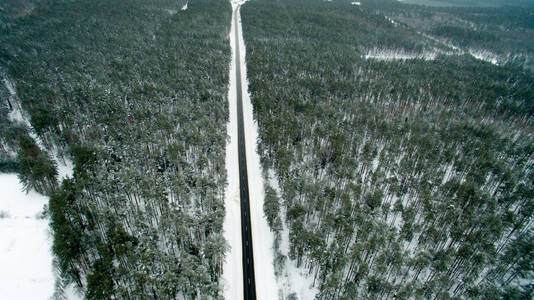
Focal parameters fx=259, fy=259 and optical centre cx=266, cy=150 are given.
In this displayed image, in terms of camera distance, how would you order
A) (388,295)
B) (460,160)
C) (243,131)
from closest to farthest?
(388,295) < (460,160) < (243,131)

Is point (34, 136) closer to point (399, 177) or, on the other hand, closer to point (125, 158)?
point (125, 158)

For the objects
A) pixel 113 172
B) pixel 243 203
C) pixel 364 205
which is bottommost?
pixel 243 203

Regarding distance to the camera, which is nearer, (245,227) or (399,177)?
(245,227)

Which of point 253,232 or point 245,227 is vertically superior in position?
point 245,227

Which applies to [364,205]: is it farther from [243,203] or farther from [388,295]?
[243,203]

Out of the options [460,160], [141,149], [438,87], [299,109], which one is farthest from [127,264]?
[438,87]

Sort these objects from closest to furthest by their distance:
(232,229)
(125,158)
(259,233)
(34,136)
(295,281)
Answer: (295,281) → (259,233) → (232,229) → (125,158) → (34,136)

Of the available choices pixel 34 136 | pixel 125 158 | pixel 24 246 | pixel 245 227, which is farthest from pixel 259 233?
pixel 34 136
